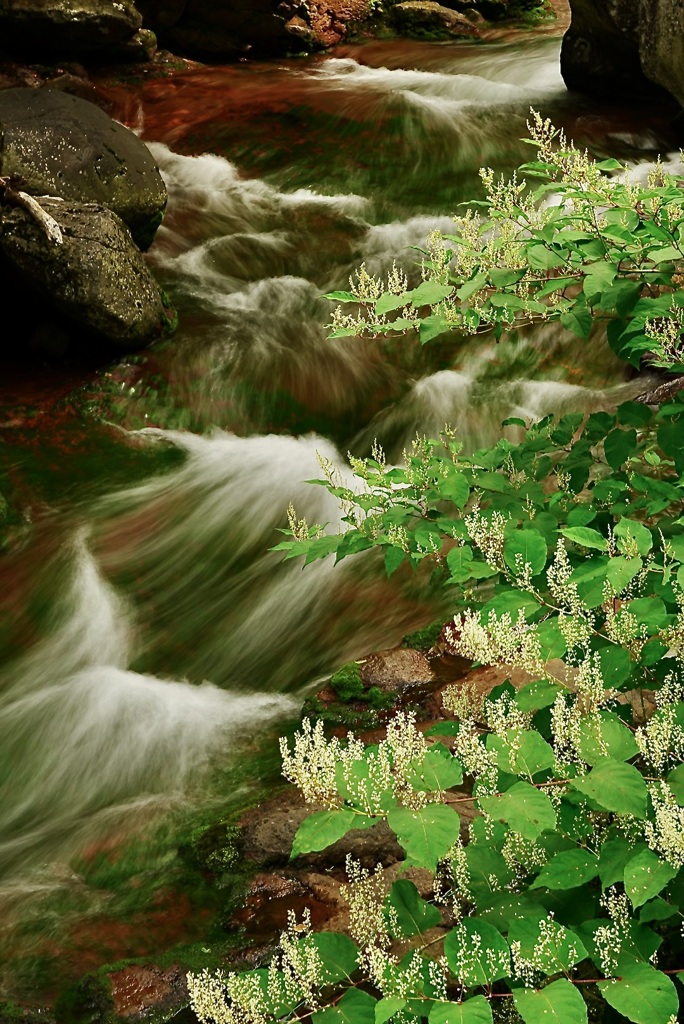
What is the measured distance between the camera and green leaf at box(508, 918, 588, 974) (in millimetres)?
1852

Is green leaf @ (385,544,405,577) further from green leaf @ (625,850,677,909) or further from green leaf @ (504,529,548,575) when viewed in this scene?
green leaf @ (625,850,677,909)

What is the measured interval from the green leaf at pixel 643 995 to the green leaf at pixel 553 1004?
12cm

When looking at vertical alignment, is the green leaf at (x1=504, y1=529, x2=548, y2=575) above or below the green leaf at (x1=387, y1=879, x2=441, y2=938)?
above

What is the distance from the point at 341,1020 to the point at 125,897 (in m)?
1.96

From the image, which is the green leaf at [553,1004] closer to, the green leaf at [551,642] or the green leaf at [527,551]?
the green leaf at [551,642]

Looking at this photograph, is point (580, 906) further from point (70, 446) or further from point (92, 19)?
point (92, 19)

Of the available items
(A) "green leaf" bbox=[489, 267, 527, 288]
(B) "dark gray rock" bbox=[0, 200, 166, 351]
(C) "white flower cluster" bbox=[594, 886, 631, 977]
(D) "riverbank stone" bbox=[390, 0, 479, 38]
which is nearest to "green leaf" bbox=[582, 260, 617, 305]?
(A) "green leaf" bbox=[489, 267, 527, 288]

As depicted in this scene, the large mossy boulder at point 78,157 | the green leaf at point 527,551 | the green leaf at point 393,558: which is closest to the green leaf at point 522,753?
the green leaf at point 527,551

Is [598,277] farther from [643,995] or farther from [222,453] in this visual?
[222,453]

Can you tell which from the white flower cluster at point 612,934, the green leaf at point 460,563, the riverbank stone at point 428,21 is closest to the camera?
the white flower cluster at point 612,934

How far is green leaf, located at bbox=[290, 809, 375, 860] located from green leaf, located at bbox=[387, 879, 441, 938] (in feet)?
1.00

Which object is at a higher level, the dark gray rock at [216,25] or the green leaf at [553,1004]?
the dark gray rock at [216,25]

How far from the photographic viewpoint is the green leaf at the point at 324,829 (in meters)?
1.82

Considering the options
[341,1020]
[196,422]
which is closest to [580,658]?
[341,1020]
